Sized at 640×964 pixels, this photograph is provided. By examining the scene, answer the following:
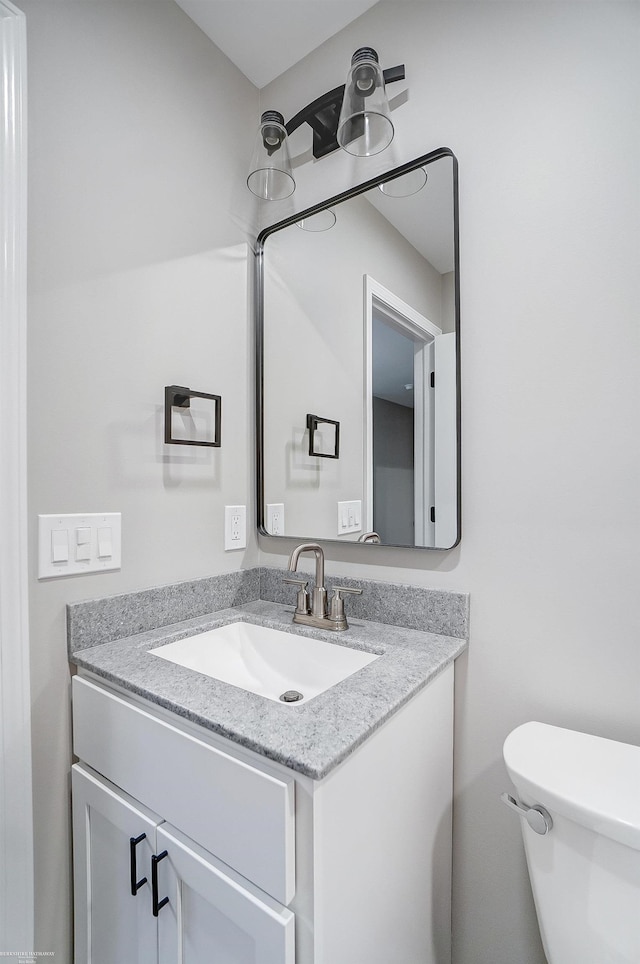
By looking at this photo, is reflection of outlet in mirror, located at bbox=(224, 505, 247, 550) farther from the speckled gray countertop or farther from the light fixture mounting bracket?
the light fixture mounting bracket

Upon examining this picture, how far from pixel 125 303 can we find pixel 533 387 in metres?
0.95

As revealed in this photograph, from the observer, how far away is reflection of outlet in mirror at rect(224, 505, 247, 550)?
1371 mm

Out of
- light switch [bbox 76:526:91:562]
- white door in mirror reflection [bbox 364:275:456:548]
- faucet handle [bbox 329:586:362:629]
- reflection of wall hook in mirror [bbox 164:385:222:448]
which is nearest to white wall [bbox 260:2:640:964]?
white door in mirror reflection [bbox 364:275:456:548]

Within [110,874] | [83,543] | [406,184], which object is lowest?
[110,874]

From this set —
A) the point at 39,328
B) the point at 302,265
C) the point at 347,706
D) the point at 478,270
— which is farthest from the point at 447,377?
the point at 39,328

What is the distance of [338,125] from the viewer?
124 centimetres

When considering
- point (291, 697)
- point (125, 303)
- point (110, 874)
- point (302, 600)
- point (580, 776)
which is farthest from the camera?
point (302, 600)

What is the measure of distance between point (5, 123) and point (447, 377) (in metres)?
1.04

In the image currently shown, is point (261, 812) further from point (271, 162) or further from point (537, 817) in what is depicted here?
point (271, 162)

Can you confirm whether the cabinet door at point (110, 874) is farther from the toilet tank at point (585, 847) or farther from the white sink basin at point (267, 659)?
the toilet tank at point (585, 847)

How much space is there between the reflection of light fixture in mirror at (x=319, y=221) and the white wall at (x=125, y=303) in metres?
0.20

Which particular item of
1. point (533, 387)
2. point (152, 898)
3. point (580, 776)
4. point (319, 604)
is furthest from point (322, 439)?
point (152, 898)

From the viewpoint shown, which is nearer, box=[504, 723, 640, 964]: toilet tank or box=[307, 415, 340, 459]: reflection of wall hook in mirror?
box=[504, 723, 640, 964]: toilet tank

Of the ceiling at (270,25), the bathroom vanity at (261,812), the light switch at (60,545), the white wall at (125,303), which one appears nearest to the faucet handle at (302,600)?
the bathroom vanity at (261,812)
